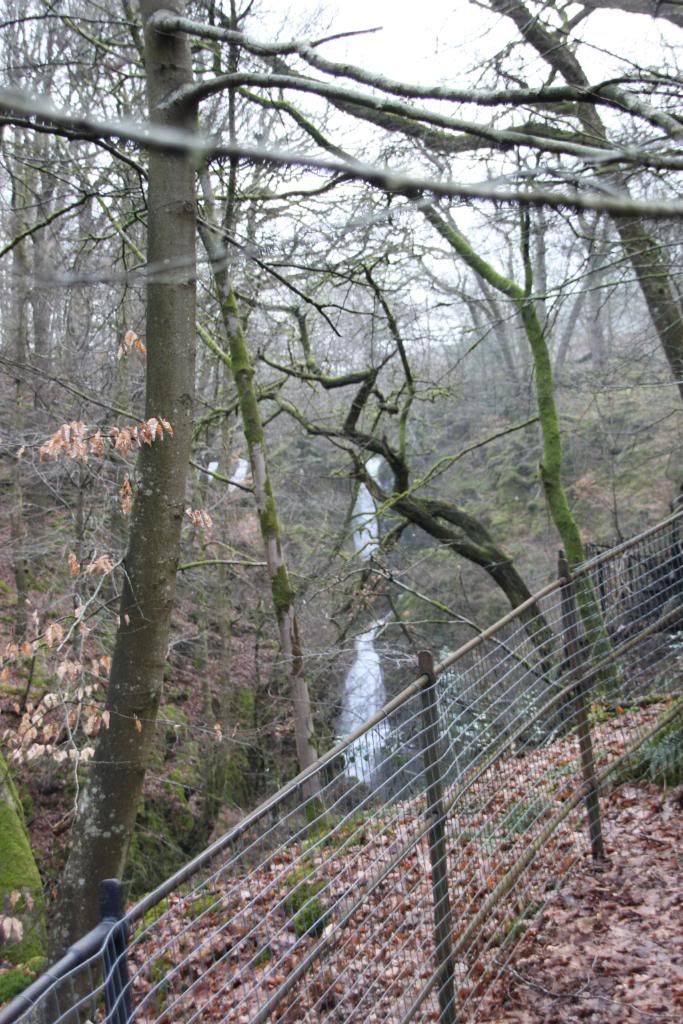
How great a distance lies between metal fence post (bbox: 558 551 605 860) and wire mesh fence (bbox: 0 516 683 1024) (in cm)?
1

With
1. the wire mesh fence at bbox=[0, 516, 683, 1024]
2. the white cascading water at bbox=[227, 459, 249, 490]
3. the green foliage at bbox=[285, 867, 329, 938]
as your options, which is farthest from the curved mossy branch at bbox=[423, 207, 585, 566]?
the green foliage at bbox=[285, 867, 329, 938]

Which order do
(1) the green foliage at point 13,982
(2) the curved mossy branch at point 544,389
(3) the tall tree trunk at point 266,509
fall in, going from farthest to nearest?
1. (2) the curved mossy branch at point 544,389
2. (3) the tall tree trunk at point 266,509
3. (1) the green foliage at point 13,982

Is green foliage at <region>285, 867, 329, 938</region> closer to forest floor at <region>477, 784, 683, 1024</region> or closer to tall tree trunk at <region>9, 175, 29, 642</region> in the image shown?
forest floor at <region>477, 784, 683, 1024</region>

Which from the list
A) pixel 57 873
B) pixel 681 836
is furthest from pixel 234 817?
pixel 681 836

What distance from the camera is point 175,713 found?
12.3m

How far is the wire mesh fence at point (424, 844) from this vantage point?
7.63ft

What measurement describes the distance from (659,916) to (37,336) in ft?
31.4

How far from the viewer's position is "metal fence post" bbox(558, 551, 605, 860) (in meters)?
4.70

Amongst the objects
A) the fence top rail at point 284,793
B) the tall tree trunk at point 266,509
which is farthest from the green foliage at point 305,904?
the tall tree trunk at point 266,509

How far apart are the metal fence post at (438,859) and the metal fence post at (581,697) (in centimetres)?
159

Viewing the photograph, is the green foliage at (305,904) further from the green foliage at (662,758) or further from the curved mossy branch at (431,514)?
the curved mossy branch at (431,514)

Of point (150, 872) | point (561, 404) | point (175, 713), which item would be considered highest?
point (561, 404)

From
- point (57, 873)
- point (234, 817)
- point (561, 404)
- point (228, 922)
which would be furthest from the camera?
point (561, 404)

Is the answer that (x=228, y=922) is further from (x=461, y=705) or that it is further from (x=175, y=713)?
(x=175, y=713)
